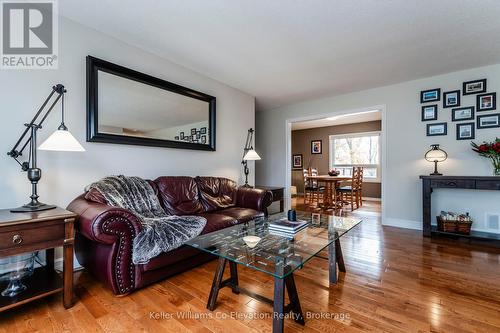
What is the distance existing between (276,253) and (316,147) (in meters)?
6.89

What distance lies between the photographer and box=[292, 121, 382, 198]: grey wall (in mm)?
6887

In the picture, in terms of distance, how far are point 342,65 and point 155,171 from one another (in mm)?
2861

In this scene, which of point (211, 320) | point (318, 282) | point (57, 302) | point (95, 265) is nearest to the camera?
point (211, 320)

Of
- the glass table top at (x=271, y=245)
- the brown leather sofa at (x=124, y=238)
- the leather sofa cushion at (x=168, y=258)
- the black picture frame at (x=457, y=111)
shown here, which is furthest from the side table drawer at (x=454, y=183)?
the leather sofa cushion at (x=168, y=258)

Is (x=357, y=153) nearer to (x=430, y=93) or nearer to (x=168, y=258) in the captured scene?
(x=430, y=93)

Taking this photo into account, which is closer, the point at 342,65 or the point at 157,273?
the point at 157,273

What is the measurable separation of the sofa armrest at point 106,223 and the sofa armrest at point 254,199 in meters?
1.64

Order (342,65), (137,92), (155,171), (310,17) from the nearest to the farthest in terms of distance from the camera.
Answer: (310,17) → (137,92) → (155,171) → (342,65)

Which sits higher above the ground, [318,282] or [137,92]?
[137,92]

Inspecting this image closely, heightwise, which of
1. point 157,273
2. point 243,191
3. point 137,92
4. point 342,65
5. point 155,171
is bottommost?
point 157,273

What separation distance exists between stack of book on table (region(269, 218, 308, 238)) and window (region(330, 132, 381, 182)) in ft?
Result: 19.2

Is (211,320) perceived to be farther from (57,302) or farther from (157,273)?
(57,302)

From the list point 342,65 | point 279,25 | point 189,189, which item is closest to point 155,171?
point 189,189

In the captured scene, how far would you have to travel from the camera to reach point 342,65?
3.20m
